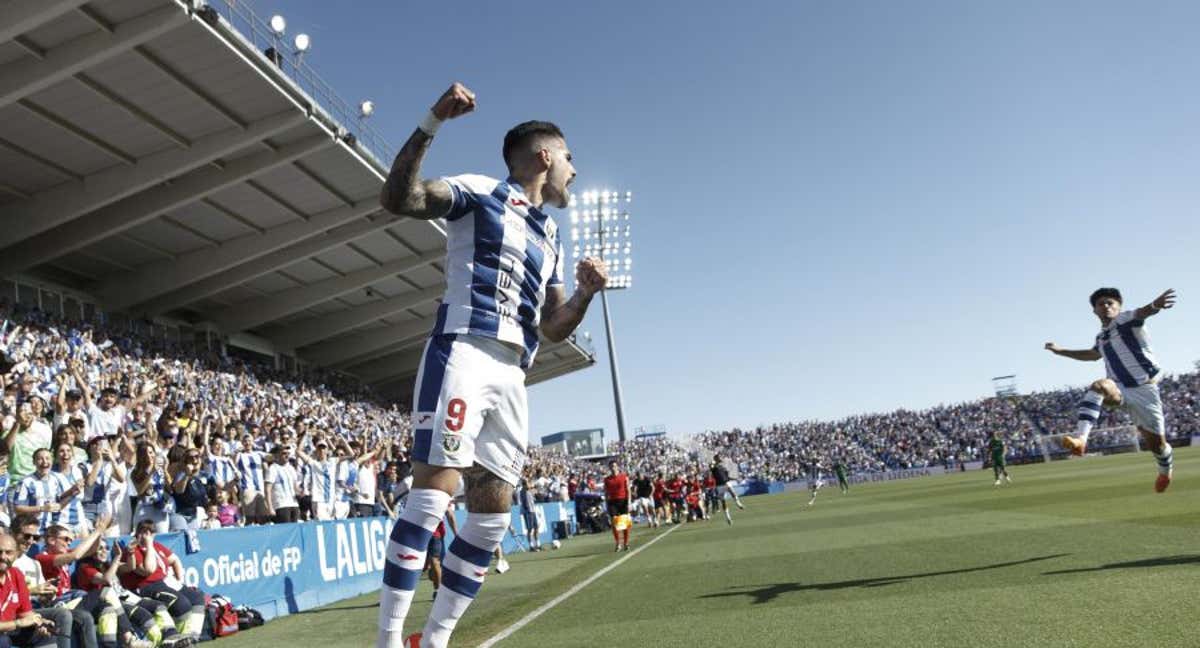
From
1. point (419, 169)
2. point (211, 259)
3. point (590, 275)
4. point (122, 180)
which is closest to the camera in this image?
point (419, 169)

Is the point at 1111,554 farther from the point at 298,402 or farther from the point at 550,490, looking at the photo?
the point at 298,402

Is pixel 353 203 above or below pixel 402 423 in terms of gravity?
above

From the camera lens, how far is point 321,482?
49.3ft

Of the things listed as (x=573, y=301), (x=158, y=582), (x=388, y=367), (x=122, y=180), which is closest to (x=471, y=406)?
(x=573, y=301)

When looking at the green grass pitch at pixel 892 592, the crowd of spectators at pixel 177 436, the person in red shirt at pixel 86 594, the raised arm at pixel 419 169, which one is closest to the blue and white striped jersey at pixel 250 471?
the crowd of spectators at pixel 177 436

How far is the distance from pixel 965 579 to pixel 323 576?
30.3ft

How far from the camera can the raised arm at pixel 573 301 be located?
12.0 ft

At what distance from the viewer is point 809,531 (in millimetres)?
14531

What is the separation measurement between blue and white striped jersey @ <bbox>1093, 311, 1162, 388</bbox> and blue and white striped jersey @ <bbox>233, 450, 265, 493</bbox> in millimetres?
12129

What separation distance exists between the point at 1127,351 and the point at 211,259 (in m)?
27.3

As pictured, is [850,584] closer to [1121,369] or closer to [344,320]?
[1121,369]

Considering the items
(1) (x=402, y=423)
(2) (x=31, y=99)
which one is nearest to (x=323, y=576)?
(2) (x=31, y=99)

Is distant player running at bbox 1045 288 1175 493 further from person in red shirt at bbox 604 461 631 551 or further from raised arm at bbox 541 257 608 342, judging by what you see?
person in red shirt at bbox 604 461 631 551

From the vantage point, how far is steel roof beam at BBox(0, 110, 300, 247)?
21.6m
